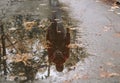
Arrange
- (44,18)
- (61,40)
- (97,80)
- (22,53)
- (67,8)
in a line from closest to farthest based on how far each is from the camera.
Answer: (97,80), (22,53), (61,40), (44,18), (67,8)

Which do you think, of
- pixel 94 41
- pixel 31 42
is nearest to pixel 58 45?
pixel 31 42

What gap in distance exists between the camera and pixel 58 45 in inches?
321

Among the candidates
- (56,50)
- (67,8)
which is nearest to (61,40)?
(56,50)

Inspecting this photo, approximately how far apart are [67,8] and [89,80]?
602cm

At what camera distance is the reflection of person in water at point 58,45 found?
7449 millimetres

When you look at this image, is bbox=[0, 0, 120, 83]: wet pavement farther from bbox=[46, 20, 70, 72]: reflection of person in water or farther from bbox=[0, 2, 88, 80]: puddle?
bbox=[46, 20, 70, 72]: reflection of person in water

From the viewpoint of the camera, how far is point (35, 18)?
1063 cm

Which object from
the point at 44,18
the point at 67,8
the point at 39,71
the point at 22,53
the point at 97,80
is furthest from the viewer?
the point at 67,8

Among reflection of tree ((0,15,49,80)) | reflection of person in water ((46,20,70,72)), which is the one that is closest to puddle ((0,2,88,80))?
reflection of tree ((0,15,49,80))

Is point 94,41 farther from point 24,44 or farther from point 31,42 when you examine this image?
point 24,44

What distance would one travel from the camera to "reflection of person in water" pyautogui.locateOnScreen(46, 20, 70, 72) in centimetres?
745

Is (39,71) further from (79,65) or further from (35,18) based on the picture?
(35,18)

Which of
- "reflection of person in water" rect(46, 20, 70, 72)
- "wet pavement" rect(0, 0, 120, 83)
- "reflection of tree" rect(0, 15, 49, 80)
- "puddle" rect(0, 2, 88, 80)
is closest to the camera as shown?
"wet pavement" rect(0, 0, 120, 83)

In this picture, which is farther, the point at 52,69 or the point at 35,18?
the point at 35,18
